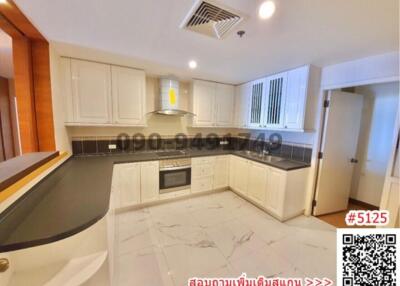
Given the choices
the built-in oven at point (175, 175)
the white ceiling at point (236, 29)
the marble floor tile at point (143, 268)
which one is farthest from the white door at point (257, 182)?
the marble floor tile at point (143, 268)

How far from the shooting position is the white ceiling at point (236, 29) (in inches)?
46.9

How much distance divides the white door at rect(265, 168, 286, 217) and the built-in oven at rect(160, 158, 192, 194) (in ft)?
4.40

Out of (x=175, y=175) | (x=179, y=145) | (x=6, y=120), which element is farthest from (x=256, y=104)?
(x=6, y=120)

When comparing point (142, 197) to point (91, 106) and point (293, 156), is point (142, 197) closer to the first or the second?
point (91, 106)

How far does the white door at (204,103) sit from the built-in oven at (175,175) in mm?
849

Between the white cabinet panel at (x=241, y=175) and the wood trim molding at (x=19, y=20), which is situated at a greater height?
the wood trim molding at (x=19, y=20)

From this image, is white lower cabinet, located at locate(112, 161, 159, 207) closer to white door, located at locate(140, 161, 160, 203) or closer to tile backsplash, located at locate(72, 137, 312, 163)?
white door, located at locate(140, 161, 160, 203)

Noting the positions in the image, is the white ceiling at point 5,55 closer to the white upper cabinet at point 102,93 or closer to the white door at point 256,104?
the white upper cabinet at point 102,93

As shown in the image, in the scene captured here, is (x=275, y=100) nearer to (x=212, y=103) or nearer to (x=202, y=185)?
(x=212, y=103)

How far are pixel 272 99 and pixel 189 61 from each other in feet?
4.97

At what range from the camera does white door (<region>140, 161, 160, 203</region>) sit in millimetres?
2710

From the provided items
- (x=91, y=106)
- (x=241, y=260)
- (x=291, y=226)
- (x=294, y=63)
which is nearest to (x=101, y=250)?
(x=241, y=260)

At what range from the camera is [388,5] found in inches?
44.4

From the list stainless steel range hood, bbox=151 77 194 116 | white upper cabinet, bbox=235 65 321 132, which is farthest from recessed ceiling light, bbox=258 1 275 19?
stainless steel range hood, bbox=151 77 194 116
